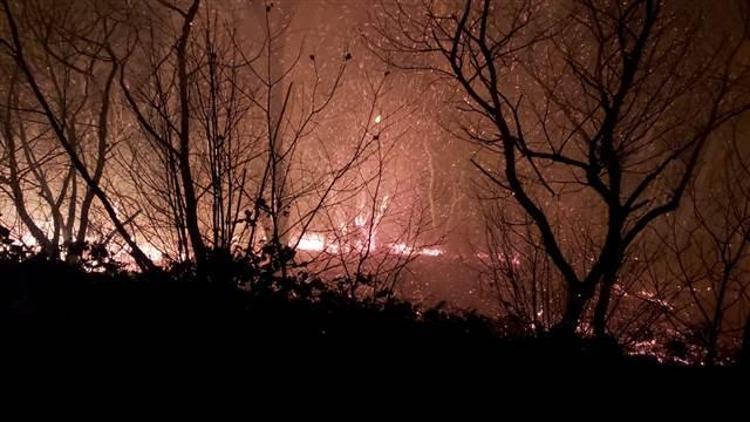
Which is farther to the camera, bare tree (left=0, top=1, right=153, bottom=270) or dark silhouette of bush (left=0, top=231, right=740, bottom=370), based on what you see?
bare tree (left=0, top=1, right=153, bottom=270)

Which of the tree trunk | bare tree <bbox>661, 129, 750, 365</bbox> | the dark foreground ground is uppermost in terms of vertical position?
bare tree <bbox>661, 129, 750, 365</bbox>

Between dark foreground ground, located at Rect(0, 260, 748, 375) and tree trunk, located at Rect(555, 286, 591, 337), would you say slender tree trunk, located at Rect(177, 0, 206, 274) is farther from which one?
tree trunk, located at Rect(555, 286, 591, 337)

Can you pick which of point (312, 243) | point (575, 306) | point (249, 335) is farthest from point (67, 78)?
point (575, 306)

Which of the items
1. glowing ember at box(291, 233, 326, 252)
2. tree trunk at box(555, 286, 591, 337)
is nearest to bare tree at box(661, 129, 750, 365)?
Answer: tree trunk at box(555, 286, 591, 337)

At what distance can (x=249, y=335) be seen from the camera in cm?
418

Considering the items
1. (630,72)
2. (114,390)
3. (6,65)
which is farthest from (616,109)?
(6,65)

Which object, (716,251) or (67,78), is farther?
(67,78)

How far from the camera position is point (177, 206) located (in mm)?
6105

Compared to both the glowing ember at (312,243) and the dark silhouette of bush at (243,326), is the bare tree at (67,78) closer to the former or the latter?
the dark silhouette of bush at (243,326)

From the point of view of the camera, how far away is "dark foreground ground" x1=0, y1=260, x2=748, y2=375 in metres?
3.88

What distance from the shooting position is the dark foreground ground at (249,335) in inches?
153

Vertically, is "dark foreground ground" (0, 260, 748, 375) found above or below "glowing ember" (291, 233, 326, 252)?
below

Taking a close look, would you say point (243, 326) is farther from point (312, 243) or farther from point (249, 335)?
point (312, 243)

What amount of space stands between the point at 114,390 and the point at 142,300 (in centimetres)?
135
